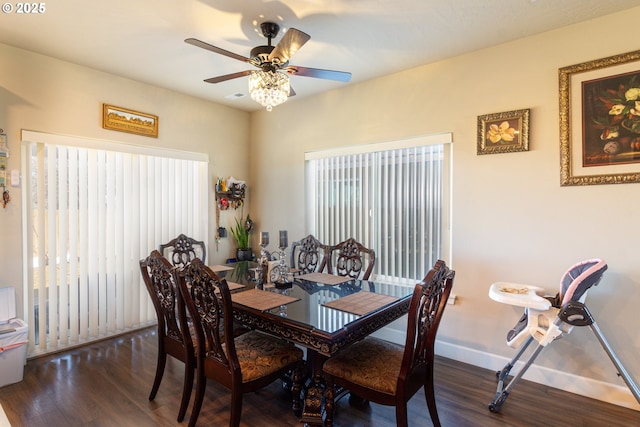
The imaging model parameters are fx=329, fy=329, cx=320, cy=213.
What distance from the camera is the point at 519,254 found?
2697 millimetres

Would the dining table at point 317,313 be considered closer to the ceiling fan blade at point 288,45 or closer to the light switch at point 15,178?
the ceiling fan blade at point 288,45

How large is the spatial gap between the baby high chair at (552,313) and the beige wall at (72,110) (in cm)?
344

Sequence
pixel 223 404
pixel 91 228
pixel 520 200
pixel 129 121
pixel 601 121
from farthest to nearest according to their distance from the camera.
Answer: pixel 129 121
pixel 91 228
pixel 520 200
pixel 601 121
pixel 223 404

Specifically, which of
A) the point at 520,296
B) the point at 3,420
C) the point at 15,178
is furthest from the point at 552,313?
the point at 15,178

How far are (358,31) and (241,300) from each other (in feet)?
7.13

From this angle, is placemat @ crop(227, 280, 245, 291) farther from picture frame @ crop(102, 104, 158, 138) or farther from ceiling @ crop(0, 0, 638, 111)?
picture frame @ crop(102, 104, 158, 138)

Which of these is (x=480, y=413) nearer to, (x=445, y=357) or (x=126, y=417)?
(x=445, y=357)

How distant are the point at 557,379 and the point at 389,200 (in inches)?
80.6

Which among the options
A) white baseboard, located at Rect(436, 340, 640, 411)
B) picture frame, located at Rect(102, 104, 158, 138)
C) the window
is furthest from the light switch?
white baseboard, located at Rect(436, 340, 640, 411)

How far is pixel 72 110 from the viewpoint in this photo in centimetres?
312

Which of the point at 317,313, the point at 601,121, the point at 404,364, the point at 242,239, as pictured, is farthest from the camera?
the point at 242,239

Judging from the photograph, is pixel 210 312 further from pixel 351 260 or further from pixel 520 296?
pixel 520 296

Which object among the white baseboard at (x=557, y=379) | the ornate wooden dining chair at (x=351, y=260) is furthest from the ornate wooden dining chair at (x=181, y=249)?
the white baseboard at (x=557, y=379)

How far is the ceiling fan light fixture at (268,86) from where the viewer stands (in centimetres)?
228
